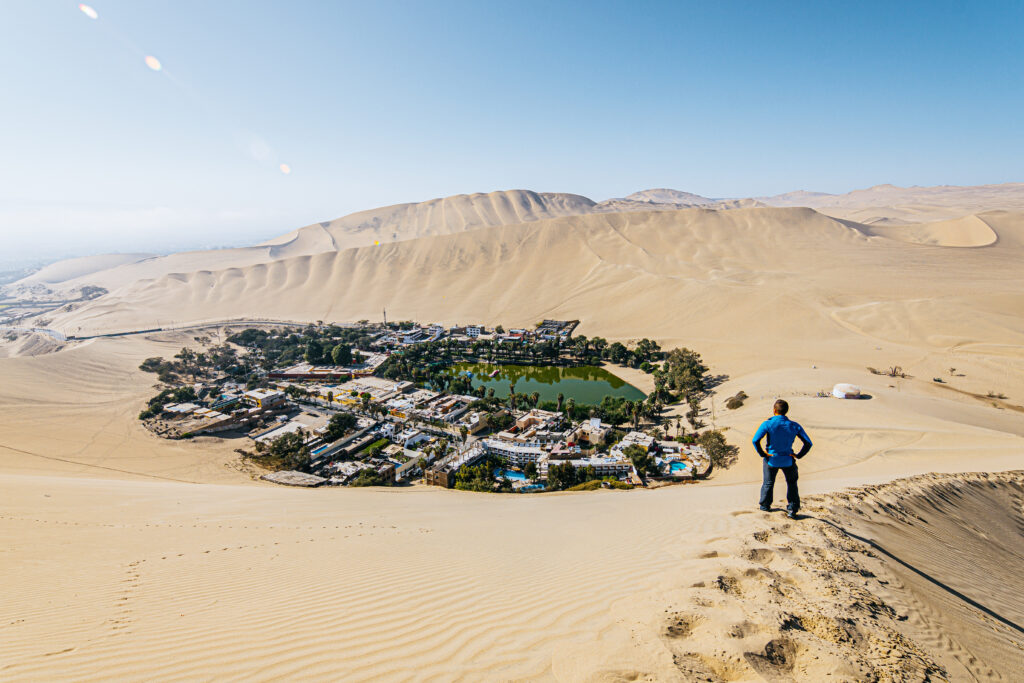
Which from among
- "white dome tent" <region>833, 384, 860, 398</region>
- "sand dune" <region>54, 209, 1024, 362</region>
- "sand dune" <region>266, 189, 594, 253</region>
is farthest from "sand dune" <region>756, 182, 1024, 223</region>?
"white dome tent" <region>833, 384, 860, 398</region>

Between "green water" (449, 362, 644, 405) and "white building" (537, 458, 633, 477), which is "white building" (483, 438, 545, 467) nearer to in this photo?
"white building" (537, 458, 633, 477)

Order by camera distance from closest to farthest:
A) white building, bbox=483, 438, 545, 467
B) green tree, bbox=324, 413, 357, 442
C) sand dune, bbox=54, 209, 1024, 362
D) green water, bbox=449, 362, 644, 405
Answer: white building, bbox=483, 438, 545, 467
green tree, bbox=324, 413, 357, 442
green water, bbox=449, 362, 644, 405
sand dune, bbox=54, 209, 1024, 362

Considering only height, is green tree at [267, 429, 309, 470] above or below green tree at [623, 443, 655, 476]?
above

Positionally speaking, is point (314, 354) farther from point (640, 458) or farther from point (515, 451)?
point (640, 458)

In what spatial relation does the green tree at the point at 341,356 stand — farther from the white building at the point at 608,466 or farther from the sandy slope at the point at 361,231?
the sandy slope at the point at 361,231

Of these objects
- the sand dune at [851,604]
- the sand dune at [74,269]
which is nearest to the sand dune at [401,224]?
the sand dune at [74,269]

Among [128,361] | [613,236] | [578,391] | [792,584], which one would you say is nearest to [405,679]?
[792,584]

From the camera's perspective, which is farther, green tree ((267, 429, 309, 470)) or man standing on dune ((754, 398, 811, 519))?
green tree ((267, 429, 309, 470))

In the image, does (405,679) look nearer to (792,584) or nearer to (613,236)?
(792,584)

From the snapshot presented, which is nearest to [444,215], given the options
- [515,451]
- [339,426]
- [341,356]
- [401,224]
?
[401,224]
